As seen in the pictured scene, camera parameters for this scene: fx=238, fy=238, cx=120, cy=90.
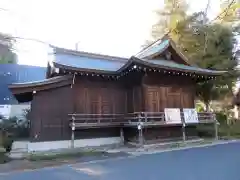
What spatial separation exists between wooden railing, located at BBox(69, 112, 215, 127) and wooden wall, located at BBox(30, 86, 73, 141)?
0.55 metres

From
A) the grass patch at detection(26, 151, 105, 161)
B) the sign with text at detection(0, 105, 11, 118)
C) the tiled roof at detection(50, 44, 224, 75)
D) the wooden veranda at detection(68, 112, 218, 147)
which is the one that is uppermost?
the tiled roof at detection(50, 44, 224, 75)

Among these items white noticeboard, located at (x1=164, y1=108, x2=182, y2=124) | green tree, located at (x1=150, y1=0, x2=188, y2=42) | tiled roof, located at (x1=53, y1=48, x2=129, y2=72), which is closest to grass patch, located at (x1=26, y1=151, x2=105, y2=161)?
white noticeboard, located at (x1=164, y1=108, x2=182, y2=124)

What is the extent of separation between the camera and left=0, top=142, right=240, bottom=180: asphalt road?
20.9 ft

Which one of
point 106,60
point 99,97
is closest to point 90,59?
point 106,60

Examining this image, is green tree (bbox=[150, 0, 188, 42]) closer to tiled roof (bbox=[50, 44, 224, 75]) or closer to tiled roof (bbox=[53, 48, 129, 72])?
tiled roof (bbox=[50, 44, 224, 75])

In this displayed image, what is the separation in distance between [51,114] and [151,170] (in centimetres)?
652

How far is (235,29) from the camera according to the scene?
20.8 m

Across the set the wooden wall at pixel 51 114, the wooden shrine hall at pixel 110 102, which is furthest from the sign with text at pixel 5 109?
the wooden wall at pixel 51 114

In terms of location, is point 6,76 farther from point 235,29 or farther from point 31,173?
point 235,29

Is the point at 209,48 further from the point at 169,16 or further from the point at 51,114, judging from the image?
the point at 51,114

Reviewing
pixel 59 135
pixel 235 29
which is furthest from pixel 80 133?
pixel 235 29

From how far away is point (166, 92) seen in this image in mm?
13766

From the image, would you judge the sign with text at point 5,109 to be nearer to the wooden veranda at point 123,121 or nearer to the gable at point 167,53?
the wooden veranda at point 123,121

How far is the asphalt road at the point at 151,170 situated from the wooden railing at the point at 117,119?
3344 mm
